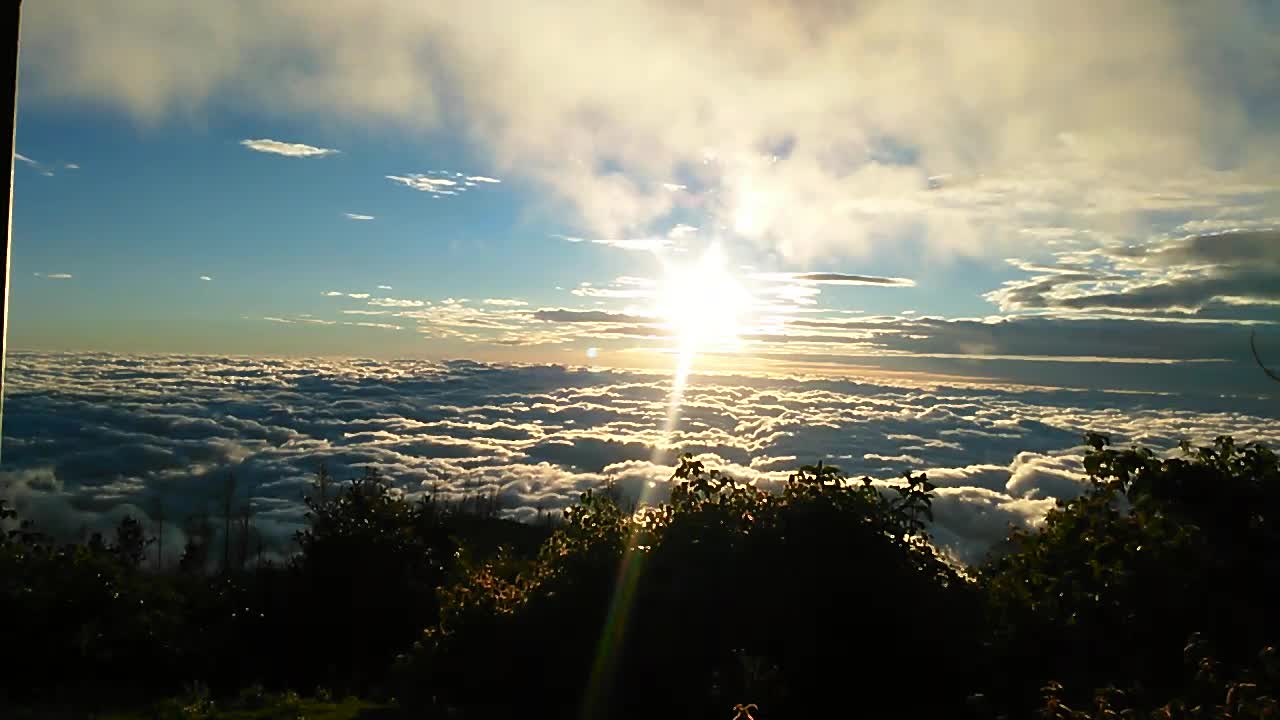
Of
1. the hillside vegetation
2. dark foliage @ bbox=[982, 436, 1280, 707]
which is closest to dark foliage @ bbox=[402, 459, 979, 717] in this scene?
the hillside vegetation

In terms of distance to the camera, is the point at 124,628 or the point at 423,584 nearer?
the point at 124,628

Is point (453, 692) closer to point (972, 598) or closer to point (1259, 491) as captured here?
point (972, 598)

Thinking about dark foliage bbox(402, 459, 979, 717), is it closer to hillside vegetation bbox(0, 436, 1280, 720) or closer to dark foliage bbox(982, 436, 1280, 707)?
hillside vegetation bbox(0, 436, 1280, 720)

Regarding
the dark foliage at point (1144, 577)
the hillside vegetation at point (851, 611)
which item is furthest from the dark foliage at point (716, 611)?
the dark foliage at point (1144, 577)

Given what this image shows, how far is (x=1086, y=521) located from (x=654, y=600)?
452 cm

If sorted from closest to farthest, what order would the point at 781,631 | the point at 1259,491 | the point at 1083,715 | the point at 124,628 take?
1. the point at 1083,715
2. the point at 781,631
3. the point at 1259,491
4. the point at 124,628

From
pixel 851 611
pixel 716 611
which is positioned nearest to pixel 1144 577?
pixel 851 611

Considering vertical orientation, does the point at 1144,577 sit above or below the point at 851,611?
above

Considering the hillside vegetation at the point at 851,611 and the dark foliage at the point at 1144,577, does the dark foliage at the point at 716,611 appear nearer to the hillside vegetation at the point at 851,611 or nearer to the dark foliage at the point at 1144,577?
the hillside vegetation at the point at 851,611

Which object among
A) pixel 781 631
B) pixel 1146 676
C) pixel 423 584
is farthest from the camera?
pixel 423 584

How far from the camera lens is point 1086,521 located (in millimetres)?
10016

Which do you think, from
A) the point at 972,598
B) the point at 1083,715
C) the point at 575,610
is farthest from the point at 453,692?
the point at 1083,715

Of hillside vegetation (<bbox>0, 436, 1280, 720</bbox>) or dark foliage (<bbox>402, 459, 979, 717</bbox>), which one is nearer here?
hillside vegetation (<bbox>0, 436, 1280, 720</bbox>)

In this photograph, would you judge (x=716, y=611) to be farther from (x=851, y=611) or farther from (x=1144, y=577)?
(x=1144, y=577)
